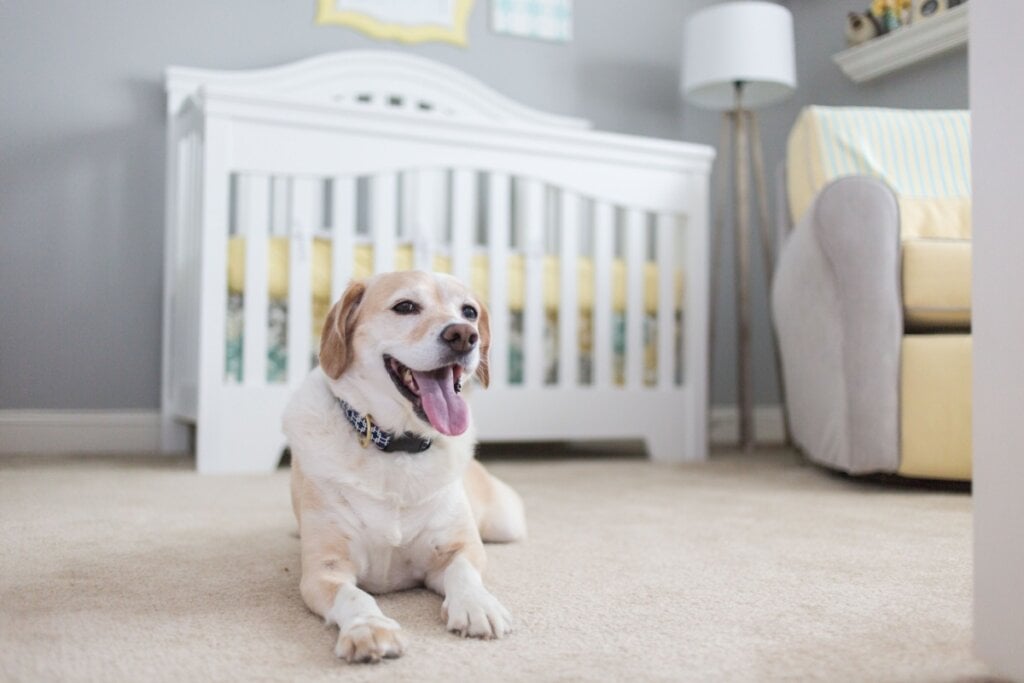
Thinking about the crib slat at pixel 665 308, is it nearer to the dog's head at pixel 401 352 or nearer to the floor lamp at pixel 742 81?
the floor lamp at pixel 742 81

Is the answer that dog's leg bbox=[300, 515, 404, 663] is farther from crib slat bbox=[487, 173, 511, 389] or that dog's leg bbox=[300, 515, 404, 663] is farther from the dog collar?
crib slat bbox=[487, 173, 511, 389]

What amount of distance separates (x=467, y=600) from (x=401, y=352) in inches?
12.6

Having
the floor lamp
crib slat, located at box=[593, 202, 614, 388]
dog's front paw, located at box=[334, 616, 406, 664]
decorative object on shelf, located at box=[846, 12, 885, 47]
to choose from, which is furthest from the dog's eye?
decorative object on shelf, located at box=[846, 12, 885, 47]

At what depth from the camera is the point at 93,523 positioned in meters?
1.52

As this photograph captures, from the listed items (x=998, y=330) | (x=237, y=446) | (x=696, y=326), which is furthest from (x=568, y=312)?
(x=998, y=330)

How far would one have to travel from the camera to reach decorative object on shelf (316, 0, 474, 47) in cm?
320

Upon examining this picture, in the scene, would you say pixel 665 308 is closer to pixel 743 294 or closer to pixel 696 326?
pixel 696 326

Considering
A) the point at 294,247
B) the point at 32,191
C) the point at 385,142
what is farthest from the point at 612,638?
the point at 32,191

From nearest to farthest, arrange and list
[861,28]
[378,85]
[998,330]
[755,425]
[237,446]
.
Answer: [998,330]
[237,446]
[378,85]
[861,28]
[755,425]

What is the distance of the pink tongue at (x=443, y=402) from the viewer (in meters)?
1.09

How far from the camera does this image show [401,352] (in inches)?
43.7

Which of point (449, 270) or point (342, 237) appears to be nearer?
point (342, 237)

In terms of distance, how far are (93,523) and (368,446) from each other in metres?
0.71

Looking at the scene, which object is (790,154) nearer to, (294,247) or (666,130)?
(666,130)
